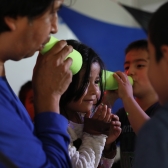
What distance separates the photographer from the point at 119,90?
1.02 metres

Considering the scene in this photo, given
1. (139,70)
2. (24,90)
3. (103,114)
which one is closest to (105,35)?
(24,90)

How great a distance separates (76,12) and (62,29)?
0.24 meters

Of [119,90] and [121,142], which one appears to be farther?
[121,142]

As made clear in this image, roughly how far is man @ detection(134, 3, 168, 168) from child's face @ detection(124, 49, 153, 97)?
1.82 ft

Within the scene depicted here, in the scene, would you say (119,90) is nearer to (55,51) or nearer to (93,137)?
(93,137)

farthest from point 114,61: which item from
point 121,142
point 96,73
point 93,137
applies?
point 93,137

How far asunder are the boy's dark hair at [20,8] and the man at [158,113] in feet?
0.68

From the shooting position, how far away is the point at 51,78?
63 centimetres

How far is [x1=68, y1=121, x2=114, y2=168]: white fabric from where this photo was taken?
0.79m

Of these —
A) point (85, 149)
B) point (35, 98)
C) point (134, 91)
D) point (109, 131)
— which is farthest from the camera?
point (134, 91)

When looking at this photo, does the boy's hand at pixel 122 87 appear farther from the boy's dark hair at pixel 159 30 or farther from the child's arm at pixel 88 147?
the boy's dark hair at pixel 159 30

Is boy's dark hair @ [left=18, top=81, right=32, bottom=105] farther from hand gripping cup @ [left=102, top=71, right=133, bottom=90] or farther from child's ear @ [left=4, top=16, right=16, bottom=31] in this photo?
child's ear @ [left=4, top=16, right=16, bottom=31]

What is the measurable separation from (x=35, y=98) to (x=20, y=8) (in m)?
0.18

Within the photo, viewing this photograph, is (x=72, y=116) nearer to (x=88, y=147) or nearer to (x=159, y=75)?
(x=88, y=147)
